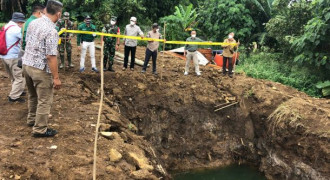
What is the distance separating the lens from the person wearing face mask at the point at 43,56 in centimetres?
375

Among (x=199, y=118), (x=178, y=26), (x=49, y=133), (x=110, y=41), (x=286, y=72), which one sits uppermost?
(x=178, y=26)

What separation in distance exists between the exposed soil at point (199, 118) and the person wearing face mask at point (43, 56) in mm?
869

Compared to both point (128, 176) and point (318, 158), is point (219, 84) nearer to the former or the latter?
point (318, 158)

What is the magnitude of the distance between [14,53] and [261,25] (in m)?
11.9

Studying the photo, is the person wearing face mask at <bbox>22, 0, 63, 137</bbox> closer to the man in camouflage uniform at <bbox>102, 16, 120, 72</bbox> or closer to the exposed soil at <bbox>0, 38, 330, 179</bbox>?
the exposed soil at <bbox>0, 38, 330, 179</bbox>

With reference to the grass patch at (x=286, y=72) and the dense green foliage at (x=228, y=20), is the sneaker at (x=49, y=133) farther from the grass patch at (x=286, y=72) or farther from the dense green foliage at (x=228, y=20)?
the dense green foliage at (x=228, y=20)

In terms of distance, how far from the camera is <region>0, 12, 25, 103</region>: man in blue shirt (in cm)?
541

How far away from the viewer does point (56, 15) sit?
385cm

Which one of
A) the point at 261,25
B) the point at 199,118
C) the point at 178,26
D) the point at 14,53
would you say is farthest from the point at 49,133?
the point at 261,25

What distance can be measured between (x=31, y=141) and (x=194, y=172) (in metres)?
5.21

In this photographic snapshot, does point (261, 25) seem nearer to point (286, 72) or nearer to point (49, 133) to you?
point (286, 72)

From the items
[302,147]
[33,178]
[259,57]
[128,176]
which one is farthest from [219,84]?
[33,178]

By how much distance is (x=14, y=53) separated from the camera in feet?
18.1

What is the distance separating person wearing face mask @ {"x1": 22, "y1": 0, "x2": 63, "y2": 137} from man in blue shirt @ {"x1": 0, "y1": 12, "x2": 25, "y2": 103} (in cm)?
169
